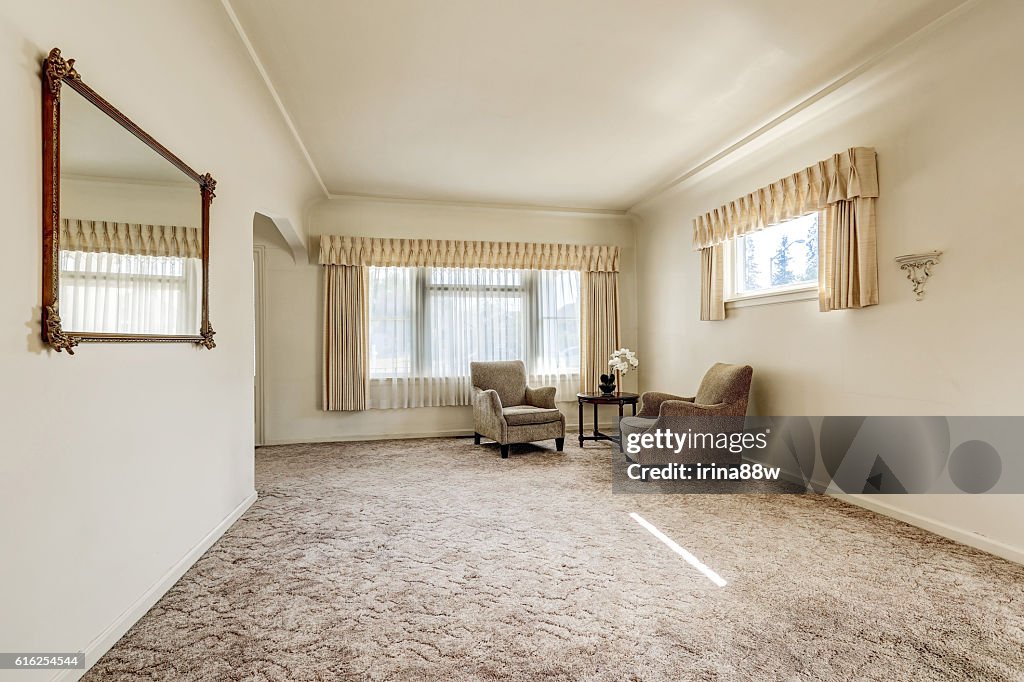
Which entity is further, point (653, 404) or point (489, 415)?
point (489, 415)

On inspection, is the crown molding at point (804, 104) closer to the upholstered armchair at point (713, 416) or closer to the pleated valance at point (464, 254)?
the pleated valance at point (464, 254)

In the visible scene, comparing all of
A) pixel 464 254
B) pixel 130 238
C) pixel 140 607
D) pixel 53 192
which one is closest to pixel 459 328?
pixel 464 254

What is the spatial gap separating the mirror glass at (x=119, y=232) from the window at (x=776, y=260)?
3909 millimetres

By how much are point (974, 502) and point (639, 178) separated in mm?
3635

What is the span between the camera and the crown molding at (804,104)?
103 inches

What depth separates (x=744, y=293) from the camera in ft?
14.9

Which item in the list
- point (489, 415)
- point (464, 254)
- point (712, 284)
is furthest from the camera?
point (464, 254)

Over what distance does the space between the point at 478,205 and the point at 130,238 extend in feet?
14.2

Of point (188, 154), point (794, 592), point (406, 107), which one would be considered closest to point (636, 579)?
point (794, 592)

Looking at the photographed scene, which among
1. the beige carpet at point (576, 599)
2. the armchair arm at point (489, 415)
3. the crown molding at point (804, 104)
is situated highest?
the crown molding at point (804, 104)

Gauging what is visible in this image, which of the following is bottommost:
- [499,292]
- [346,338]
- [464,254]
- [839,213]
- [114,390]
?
[114,390]

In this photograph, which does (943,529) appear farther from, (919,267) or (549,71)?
(549,71)

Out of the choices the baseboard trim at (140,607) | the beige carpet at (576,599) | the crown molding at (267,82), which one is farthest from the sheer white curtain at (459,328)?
the baseboard trim at (140,607)

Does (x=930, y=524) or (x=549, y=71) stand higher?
(x=549, y=71)
